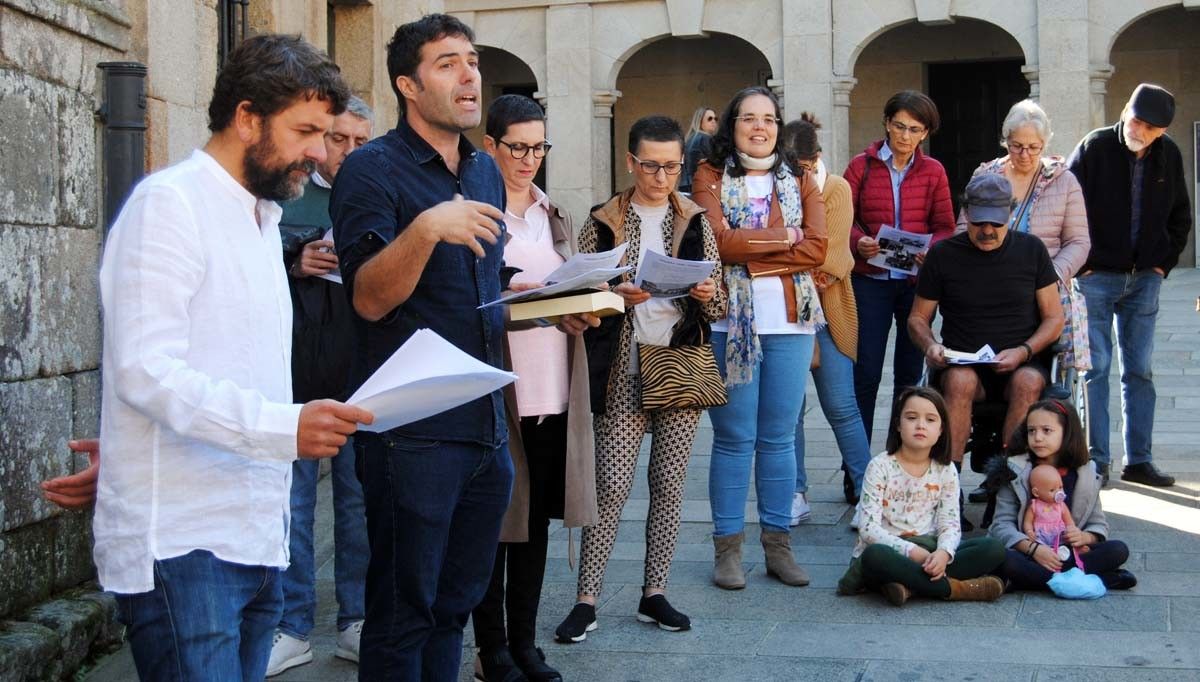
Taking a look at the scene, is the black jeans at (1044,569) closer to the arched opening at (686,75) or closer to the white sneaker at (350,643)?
the white sneaker at (350,643)

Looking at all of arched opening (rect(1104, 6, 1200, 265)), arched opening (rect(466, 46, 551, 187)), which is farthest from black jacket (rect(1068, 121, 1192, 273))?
arched opening (rect(466, 46, 551, 187))

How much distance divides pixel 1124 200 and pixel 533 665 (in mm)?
4787

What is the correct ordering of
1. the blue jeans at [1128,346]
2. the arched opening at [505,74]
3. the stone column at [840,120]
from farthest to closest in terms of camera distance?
the arched opening at [505,74] → the stone column at [840,120] → the blue jeans at [1128,346]

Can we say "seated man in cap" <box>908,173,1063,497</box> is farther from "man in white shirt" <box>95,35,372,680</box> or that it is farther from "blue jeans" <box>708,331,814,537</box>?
"man in white shirt" <box>95,35,372,680</box>

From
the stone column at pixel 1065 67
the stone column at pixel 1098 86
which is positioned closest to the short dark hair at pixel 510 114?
the stone column at pixel 1065 67

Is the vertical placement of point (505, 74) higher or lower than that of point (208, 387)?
higher

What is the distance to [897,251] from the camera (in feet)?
25.3

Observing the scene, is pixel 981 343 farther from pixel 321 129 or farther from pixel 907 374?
pixel 321 129

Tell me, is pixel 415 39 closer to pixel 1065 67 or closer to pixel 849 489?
pixel 849 489

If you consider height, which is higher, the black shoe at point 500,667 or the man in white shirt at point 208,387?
the man in white shirt at point 208,387

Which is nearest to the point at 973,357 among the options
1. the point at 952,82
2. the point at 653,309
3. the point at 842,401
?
the point at 842,401

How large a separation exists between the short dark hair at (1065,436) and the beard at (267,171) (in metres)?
4.25

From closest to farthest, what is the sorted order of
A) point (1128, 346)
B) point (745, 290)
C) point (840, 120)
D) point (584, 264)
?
point (584, 264) → point (745, 290) → point (1128, 346) → point (840, 120)

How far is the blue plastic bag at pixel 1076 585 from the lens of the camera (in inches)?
237
